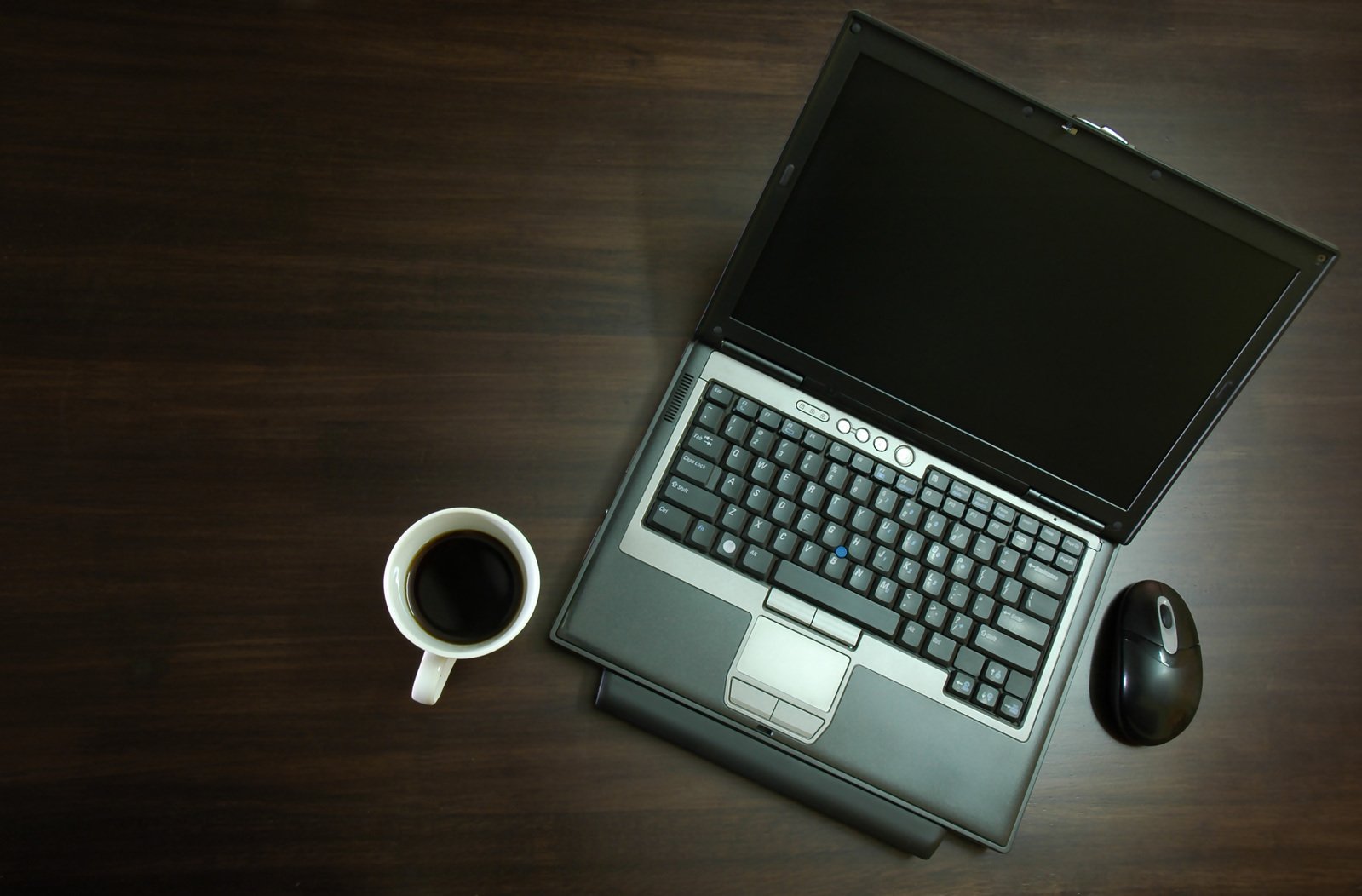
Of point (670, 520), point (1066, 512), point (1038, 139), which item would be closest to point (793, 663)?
point (670, 520)

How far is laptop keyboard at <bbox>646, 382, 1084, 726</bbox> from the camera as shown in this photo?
0.68 m

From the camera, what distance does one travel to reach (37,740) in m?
0.63

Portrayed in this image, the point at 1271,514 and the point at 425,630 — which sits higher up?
the point at 1271,514

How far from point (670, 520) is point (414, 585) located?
19cm

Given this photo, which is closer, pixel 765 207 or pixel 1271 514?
pixel 765 207

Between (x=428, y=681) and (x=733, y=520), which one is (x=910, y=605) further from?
(x=428, y=681)

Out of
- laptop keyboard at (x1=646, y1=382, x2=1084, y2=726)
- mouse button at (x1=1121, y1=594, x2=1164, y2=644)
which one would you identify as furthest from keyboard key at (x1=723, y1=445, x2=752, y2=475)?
mouse button at (x1=1121, y1=594, x2=1164, y2=644)

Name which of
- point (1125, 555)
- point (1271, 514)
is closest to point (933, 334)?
point (1125, 555)

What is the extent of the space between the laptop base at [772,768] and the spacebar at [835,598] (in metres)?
0.12

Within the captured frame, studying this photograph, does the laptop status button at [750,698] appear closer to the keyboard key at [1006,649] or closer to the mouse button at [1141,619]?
the keyboard key at [1006,649]

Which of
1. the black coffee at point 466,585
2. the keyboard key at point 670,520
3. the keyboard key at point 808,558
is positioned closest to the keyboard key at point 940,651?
the keyboard key at point 808,558

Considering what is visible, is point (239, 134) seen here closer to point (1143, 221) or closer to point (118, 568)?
point (118, 568)

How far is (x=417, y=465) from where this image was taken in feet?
2.29

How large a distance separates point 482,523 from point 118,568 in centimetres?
27
